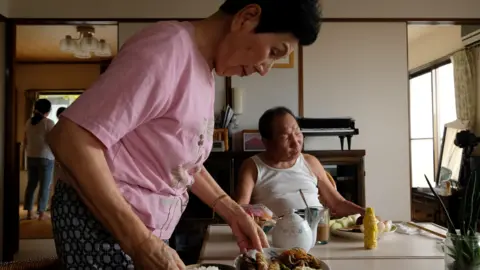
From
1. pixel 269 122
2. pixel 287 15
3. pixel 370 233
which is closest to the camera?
pixel 287 15

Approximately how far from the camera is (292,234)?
135 cm

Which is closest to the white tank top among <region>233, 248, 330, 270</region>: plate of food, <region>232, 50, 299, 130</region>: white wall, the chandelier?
<region>233, 248, 330, 270</region>: plate of food

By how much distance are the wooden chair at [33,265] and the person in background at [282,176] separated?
1168mm

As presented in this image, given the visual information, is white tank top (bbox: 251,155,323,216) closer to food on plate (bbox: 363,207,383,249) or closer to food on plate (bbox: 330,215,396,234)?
food on plate (bbox: 330,215,396,234)

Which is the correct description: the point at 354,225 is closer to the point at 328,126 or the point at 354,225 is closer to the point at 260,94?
the point at 328,126

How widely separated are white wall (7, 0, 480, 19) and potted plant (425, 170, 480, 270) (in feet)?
9.37

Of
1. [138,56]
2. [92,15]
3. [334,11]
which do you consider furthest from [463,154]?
[138,56]

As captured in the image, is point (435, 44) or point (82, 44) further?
point (435, 44)

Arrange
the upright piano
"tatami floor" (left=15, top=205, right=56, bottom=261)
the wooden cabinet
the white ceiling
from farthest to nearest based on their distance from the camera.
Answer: the white ceiling, "tatami floor" (left=15, top=205, right=56, bottom=261), the upright piano, the wooden cabinet

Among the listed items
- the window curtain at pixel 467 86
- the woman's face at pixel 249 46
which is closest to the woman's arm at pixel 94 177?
the woman's face at pixel 249 46

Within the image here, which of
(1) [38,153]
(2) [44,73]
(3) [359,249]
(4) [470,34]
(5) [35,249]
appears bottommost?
(5) [35,249]

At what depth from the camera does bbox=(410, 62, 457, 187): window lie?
514cm

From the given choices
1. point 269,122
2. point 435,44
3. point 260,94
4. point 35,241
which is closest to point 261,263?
point 269,122

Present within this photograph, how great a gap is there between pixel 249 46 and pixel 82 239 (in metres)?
0.48
